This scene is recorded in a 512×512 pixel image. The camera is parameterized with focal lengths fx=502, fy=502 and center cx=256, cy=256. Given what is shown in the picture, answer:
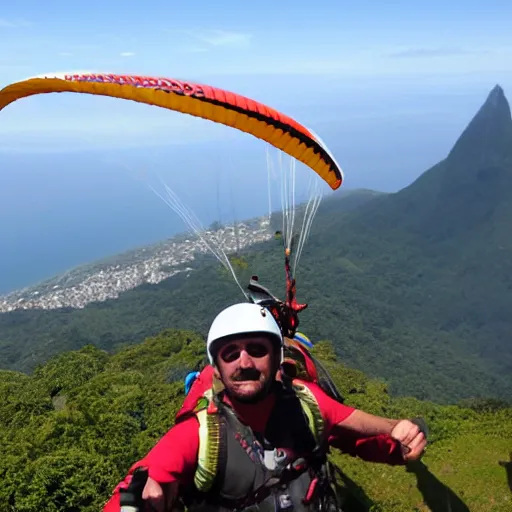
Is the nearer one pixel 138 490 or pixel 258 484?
pixel 138 490

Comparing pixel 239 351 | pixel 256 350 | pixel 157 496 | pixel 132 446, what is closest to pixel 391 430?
pixel 256 350

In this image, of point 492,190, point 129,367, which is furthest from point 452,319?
point 129,367

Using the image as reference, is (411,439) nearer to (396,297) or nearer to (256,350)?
(256,350)

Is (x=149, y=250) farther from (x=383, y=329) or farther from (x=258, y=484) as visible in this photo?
(x=258, y=484)

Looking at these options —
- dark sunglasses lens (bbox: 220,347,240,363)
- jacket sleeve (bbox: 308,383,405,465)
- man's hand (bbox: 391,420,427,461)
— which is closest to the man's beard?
dark sunglasses lens (bbox: 220,347,240,363)

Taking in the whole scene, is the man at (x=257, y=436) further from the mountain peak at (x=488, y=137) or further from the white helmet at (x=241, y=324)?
the mountain peak at (x=488, y=137)

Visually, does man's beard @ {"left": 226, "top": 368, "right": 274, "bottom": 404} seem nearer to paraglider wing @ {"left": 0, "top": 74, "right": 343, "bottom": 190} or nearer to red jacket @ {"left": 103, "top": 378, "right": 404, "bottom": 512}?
red jacket @ {"left": 103, "top": 378, "right": 404, "bottom": 512}
